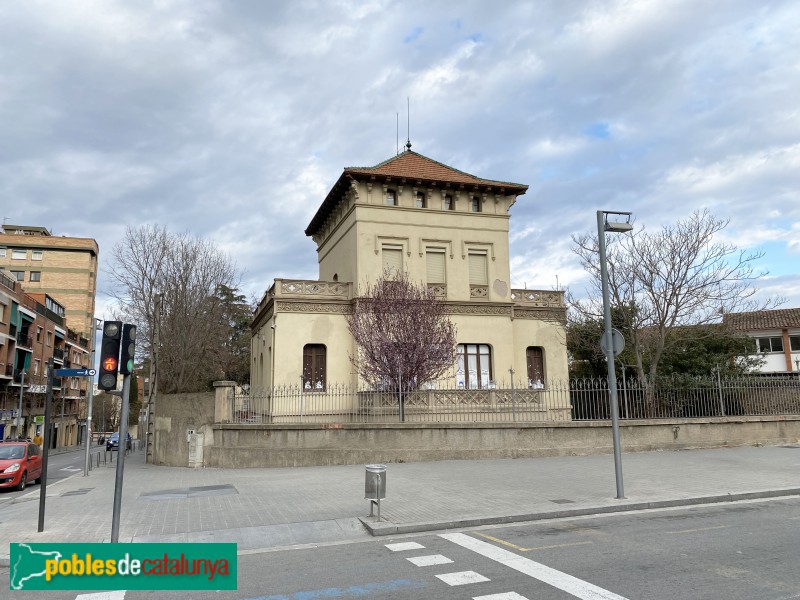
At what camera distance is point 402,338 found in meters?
22.2

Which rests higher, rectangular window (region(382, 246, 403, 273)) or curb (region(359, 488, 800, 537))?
rectangular window (region(382, 246, 403, 273))

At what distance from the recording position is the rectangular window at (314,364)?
25.3 meters

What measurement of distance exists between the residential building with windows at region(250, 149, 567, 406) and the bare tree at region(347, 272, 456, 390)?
6.38ft

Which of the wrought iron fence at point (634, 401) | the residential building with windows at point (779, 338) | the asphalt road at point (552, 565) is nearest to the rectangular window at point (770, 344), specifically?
the residential building with windows at point (779, 338)

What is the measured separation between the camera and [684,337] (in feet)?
79.8

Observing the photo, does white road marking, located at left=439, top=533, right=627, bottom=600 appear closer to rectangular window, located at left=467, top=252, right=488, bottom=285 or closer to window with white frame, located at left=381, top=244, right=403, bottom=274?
window with white frame, located at left=381, top=244, right=403, bottom=274

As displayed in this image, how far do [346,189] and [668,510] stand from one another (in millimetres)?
20833

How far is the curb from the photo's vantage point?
8484 mm

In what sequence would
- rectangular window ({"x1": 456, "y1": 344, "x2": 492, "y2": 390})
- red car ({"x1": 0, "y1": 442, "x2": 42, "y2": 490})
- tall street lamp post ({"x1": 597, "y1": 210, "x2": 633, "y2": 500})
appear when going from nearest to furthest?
1. tall street lamp post ({"x1": 597, "y1": 210, "x2": 633, "y2": 500})
2. red car ({"x1": 0, "y1": 442, "x2": 42, "y2": 490})
3. rectangular window ({"x1": 456, "y1": 344, "x2": 492, "y2": 390})

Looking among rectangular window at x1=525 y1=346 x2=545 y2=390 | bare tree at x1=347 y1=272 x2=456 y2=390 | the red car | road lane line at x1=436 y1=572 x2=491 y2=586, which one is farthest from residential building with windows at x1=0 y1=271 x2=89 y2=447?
road lane line at x1=436 y1=572 x2=491 y2=586

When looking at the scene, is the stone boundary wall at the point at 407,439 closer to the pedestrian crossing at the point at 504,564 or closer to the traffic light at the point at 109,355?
the pedestrian crossing at the point at 504,564

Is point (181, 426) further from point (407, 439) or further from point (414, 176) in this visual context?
point (414, 176)

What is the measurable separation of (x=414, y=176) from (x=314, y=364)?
386 inches

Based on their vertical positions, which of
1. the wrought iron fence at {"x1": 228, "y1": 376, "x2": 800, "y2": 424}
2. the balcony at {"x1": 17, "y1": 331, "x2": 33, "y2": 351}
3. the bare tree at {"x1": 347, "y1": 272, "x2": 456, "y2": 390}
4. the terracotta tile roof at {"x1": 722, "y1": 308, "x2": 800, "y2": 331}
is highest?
the terracotta tile roof at {"x1": 722, "y1": 308, "x2": 800, "y2": 331}
